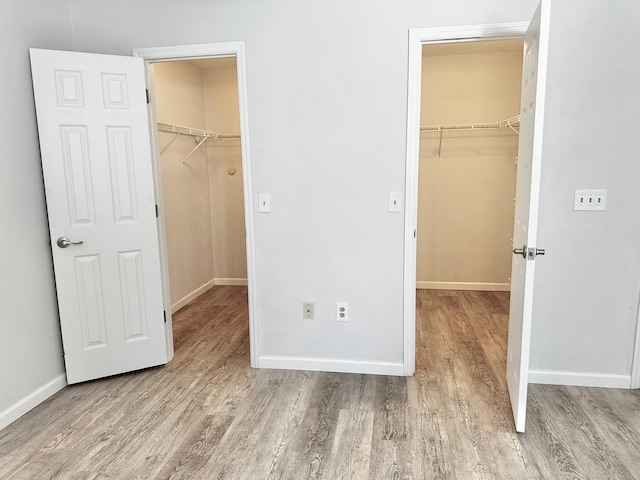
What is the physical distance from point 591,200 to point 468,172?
6.93 feet

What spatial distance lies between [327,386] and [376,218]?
1.07 metres

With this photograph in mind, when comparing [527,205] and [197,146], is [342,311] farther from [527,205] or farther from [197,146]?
[197,146]

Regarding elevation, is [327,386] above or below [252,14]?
below

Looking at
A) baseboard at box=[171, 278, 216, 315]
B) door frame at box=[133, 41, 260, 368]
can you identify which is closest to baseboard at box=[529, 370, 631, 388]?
door frame at box=[133, 41, 260, 368]

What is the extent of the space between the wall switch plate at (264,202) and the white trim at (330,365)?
0.98m

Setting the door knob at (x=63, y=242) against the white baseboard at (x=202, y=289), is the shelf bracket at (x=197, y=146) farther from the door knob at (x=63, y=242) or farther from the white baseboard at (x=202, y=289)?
the door knob at (x=63, y=242)

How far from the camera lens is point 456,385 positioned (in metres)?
2.60

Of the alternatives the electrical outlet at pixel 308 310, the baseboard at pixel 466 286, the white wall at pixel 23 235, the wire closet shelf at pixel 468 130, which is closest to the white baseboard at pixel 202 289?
the white wall at pixel 23 235

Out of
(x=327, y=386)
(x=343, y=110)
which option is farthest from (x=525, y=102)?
(x=327, y=386)

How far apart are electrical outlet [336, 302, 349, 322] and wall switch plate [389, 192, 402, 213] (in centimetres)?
67

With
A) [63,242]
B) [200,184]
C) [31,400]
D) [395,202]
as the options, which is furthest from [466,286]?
[31,400]

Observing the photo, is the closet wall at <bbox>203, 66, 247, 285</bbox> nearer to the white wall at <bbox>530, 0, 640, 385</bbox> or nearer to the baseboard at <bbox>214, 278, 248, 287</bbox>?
the baseboard at <bbox>214, 278, 248, 287</bbox>

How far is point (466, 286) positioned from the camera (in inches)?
183

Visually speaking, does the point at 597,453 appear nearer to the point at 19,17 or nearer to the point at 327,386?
the point at 327,386
